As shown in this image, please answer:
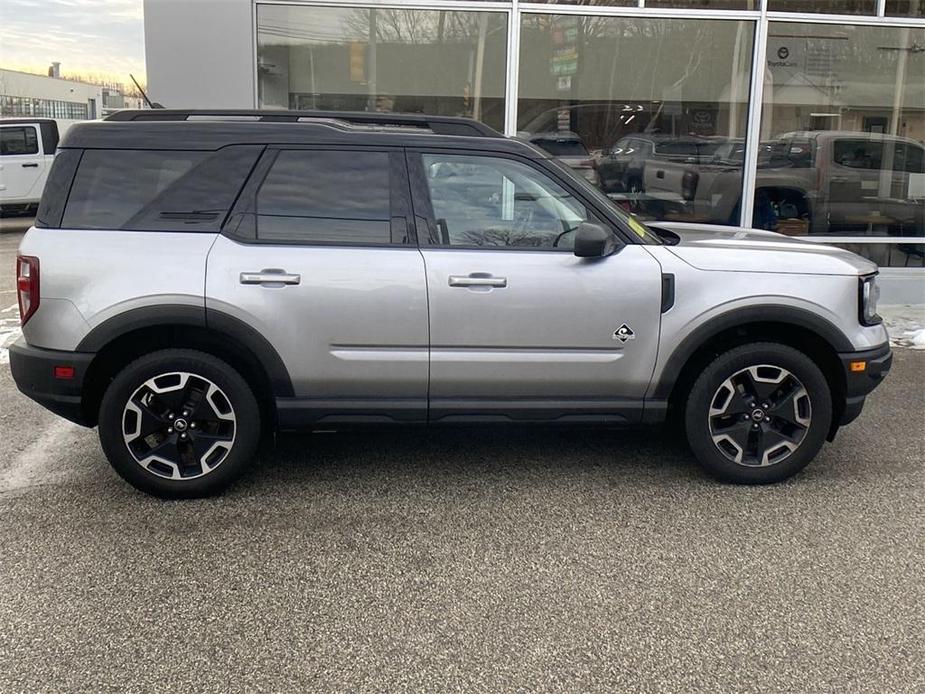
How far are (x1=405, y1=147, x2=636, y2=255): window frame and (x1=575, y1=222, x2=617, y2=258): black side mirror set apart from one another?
14 centimetres

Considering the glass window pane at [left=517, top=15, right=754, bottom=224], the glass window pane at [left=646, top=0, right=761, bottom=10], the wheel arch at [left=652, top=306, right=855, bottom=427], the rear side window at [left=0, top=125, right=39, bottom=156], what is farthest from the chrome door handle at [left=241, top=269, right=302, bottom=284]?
the rear side window at [left=0, top=125, right=39, bottom=156]

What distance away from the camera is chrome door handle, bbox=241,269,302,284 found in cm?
417

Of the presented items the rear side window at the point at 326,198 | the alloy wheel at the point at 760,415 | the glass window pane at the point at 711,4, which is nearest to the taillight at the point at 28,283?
the rear side window at the point at 326,198

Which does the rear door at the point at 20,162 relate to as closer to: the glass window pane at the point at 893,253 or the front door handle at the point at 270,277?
the glass window pane at the point at 893,253

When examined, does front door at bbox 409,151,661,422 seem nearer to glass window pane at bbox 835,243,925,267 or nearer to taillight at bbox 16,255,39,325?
taillight at bbox 16,255,39,325

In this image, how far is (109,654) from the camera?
9.89 ft

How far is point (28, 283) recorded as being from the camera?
4.12m

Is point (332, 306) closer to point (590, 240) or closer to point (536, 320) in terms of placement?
point (536, 320)

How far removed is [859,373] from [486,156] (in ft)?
7.25

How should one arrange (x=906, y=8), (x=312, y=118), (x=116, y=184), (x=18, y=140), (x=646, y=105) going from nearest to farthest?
(x=116, y=184)
(x=312, y=118)
(x=646, y=105)
(x=906, y=8)
(x=18, y=140)

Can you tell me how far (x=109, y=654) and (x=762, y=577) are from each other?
8.29ft

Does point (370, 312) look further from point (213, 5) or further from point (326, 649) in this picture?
point (213, 5)

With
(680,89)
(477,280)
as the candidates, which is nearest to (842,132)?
(680,89)

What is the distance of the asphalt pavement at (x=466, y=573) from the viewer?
9.70ft
